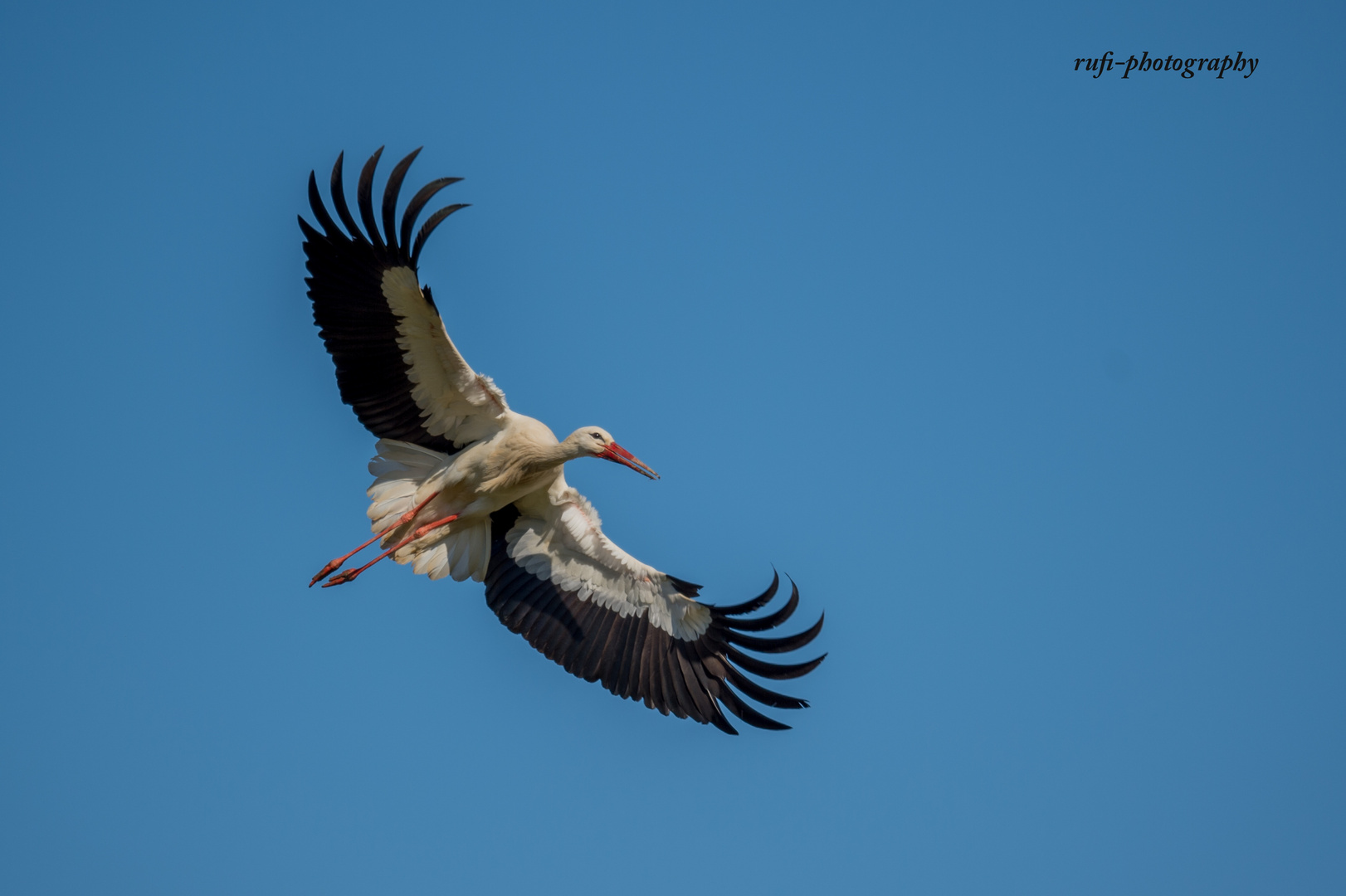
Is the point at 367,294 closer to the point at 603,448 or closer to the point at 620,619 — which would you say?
the point at 603,448

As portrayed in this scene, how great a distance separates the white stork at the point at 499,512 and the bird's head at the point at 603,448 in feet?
0.04

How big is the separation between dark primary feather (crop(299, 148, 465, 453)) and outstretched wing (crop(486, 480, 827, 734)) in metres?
1.39

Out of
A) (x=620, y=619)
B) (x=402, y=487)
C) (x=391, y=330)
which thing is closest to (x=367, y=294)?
(x=391, y=330)

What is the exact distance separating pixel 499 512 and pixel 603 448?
4.29ft

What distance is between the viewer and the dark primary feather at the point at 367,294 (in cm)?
852

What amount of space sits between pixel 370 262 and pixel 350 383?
3.53ft

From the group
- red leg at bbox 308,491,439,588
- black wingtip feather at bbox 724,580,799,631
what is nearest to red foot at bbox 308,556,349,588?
red leg at bbox 308,491,439,588

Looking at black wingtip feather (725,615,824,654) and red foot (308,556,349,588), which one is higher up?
black wingtip feather (725,615,824,654)

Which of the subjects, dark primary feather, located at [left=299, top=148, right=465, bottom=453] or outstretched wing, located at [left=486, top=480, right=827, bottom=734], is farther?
Answer: outstretched wing, located at [left=486, top=480, right=827, bottom=734]

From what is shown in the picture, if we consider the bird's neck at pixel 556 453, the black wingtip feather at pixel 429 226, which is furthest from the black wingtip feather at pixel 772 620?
the black wingtip feather at pixel 429 226

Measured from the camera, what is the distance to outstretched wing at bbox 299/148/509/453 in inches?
340

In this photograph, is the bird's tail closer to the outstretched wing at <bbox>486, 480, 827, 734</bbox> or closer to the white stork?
the white stork

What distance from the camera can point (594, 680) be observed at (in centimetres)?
1008

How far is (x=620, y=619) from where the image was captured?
10211mm
